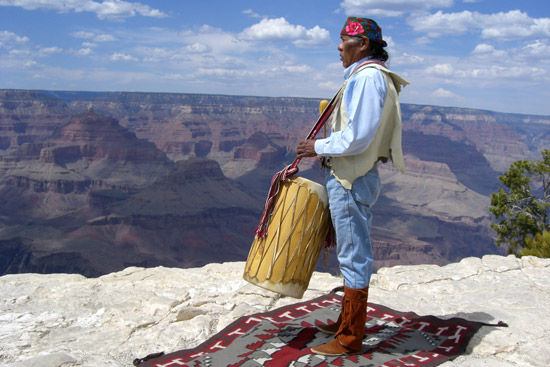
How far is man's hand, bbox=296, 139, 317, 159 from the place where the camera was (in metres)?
2.43

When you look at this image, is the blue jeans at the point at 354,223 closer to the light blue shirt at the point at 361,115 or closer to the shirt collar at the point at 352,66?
the light blue shirt at the point at 361,115

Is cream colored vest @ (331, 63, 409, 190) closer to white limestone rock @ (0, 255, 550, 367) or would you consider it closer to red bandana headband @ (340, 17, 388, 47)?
red bandana headband @ (340, 17, 388, 47)

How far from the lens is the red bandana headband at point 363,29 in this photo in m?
2.38

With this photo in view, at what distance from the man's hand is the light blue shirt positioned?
0.11m

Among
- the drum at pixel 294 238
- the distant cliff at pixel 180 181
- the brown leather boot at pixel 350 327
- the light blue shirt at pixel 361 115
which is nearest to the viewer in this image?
the light blue shirt at pixel 361 115

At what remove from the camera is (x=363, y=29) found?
238 centimetres

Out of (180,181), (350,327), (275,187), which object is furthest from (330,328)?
(180,181)

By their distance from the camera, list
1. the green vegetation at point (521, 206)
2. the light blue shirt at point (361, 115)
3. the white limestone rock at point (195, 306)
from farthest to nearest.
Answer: the green vegetation at point (521, 206) → the white limestone rock at point (195, 306) → the light blue shirt at point (361, 115)

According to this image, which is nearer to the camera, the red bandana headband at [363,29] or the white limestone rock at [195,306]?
the red bandana headband at [363,29]

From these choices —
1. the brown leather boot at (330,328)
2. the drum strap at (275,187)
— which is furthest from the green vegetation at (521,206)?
the drum strap at (275,187)

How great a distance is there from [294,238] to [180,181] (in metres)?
79.2

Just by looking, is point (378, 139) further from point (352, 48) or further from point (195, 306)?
point (195, 306)

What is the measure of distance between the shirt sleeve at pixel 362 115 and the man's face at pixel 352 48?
0.16 meters

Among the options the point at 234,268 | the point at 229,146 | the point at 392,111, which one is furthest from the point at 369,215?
the point at 229,146
